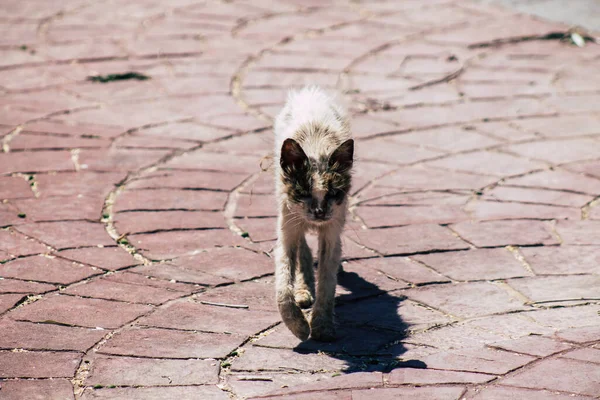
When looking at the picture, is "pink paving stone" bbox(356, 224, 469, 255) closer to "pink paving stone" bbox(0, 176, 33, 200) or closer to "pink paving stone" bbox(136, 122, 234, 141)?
"pink paving stone" bbox(136, 122, 234, 141)

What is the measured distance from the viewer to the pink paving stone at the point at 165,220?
5711 millimetres

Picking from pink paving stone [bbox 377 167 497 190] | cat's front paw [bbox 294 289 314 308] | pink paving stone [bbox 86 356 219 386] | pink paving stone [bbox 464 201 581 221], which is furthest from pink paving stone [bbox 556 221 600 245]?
pink paving stone [bbox 86 356 219 386]

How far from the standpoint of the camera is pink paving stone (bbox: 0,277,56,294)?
4.78 meters

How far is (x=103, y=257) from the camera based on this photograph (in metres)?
5.26

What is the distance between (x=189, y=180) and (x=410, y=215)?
1628 millimetres

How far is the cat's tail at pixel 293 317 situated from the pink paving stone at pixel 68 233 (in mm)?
1566

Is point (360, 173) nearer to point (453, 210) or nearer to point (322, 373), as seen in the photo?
point (453, 210)

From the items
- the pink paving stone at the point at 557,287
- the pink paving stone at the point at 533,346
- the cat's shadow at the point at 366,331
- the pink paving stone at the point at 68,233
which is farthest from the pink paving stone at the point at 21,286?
the pink paving stone at the point at 557,287

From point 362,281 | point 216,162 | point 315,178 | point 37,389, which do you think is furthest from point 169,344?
point 216,162

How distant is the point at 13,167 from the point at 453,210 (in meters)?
3.21

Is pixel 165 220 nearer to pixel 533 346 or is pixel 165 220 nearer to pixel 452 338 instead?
pixel 452 338

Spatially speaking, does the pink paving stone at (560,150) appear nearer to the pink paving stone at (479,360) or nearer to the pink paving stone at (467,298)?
the pink paving stone at (467,298)

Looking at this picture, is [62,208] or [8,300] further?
[62,208]

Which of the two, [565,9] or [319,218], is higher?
[565,9]
